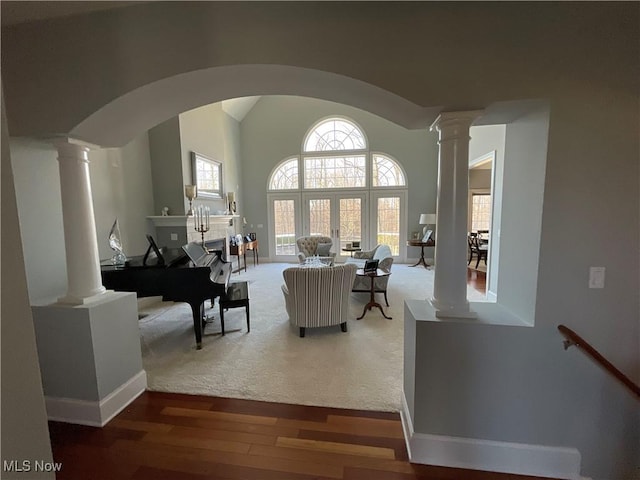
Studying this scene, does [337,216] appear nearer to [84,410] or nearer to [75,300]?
[75,300]

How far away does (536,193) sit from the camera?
1618mm

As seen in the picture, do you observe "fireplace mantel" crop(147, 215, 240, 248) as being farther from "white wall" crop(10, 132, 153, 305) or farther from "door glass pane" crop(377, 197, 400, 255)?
"door glass pane" crop(377, 197, 400, 255)

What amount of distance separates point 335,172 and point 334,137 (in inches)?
39.4

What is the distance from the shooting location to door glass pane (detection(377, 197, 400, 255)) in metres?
8.06

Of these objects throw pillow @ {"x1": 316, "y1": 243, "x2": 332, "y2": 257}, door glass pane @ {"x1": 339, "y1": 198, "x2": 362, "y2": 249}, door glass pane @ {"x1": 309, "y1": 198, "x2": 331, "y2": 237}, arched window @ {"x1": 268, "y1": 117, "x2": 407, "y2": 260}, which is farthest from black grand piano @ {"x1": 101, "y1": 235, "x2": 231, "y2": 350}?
door glass pane @ {"x1": 339, "y1": 198, "x2": 362, "y2": 249}

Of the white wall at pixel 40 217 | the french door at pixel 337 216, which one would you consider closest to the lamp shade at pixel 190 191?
the white wall at pixel 40 217

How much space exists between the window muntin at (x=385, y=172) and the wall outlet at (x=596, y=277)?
6.69 meters

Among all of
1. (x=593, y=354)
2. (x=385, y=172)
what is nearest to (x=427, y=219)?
(x=385, y=172)

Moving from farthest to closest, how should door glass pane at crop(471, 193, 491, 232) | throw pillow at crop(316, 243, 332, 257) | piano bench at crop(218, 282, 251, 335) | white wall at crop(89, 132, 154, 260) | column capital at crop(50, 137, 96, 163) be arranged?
door glass pane at crop(471, 193, 491, 232)
throw pillow at crop(316, 243, 332, 257)
white wall at crop(89, 132, 154, 260)
piano bench at crop(218, 282, 251, 335)
column capital at crop(50, 137, 96, 163)

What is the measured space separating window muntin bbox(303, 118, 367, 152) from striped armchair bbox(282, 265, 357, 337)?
5.71 metres

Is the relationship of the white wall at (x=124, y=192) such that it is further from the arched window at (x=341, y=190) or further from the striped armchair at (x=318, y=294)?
the arched window at (x=341, y=190)

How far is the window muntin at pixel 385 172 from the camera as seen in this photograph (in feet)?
26.2

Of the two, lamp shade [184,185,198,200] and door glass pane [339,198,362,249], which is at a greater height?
lamp shade [184,185,198,200]

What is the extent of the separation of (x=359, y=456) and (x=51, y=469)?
5.09 feet
